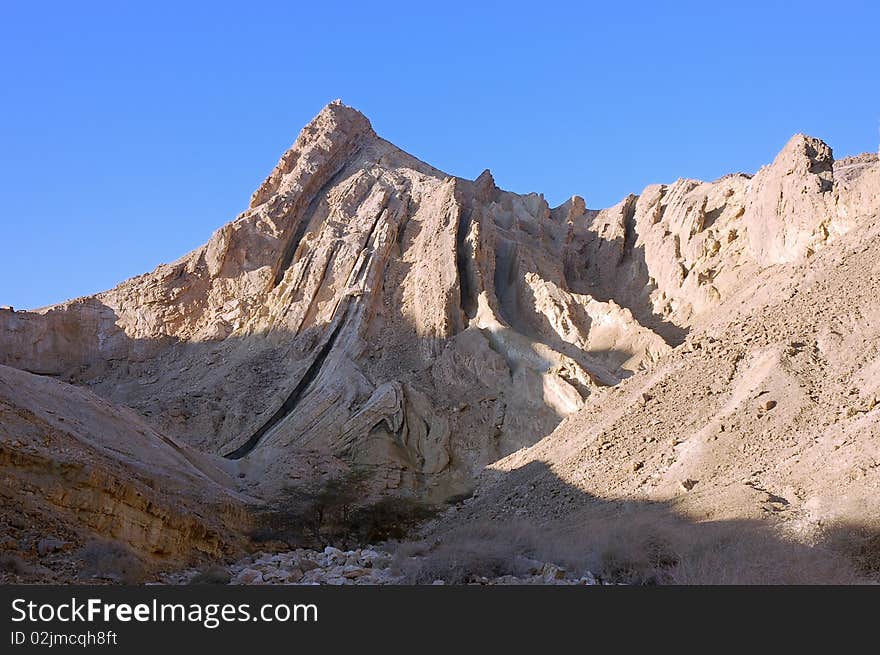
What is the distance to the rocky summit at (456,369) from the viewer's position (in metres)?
16.1

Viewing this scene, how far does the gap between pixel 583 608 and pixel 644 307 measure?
37.9 m

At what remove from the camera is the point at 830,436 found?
15.8 meters

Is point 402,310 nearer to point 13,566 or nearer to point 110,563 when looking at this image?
point 110,563

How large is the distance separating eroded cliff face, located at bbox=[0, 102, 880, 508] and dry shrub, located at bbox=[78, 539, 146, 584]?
15414mm

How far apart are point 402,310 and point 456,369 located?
571 centimetres

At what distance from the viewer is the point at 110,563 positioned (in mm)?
13648

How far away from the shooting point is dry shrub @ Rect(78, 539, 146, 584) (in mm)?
13250

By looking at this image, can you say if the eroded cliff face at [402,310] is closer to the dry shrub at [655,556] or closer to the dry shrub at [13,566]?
the dry shrub at [655,556]

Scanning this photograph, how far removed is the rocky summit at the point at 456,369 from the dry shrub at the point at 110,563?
9cm

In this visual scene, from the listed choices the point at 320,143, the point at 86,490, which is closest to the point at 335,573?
the point at 86,490

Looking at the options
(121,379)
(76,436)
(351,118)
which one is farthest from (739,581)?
(351,118)

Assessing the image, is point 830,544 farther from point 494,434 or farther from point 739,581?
point 494,434

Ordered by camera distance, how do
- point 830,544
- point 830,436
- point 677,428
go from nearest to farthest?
point 830,544
point 830,436
point 677,428

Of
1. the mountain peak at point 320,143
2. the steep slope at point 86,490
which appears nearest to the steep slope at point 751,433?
the steep slope at point 86,490
